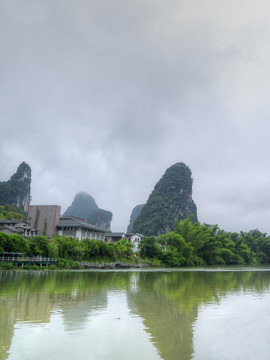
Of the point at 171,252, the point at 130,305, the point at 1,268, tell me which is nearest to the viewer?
the point at 130,305

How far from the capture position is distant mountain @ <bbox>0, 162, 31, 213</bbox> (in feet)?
334

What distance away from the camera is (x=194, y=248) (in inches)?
2421

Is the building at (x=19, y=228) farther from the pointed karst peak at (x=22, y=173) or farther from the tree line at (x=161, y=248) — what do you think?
the pointed karst peak at (x=22, y=173)

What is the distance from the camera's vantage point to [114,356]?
6645 mm

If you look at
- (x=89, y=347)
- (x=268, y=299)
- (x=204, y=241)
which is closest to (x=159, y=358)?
(x=89, y=347)

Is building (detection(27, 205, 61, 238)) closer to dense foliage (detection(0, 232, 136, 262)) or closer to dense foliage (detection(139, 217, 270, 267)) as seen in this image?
dense foliage (detection(0, 232, 136, 262))

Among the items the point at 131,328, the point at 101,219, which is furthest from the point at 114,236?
the point at 101,219

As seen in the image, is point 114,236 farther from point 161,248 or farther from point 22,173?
point 22,173

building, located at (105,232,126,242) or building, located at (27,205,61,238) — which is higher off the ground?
building, located at (27,205,61,238)

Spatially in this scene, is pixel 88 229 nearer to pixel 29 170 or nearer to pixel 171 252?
Result: pixel 171 252

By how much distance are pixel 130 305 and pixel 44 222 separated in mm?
48397

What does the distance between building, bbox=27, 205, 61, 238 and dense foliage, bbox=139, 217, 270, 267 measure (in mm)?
17267

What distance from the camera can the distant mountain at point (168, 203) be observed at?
357 ft

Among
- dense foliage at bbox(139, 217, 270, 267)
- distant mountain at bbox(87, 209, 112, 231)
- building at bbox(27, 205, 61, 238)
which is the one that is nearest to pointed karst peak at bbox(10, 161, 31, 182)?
distant mountain at bbox(87, 209, 112, 231)
